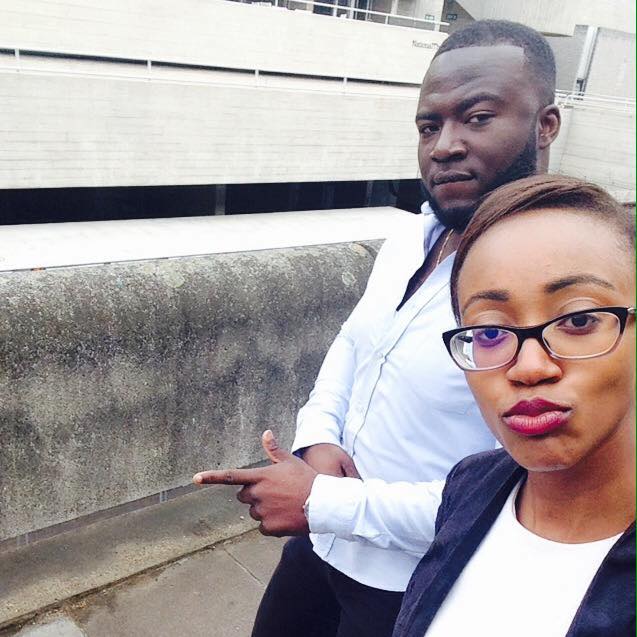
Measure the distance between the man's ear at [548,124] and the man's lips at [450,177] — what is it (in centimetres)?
20

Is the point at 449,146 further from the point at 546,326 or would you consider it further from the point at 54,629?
the point at 54,629

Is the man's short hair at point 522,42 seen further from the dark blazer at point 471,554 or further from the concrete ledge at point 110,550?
the concrete ledge at point 110,550

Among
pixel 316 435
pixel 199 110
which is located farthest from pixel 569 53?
pixel 316 435

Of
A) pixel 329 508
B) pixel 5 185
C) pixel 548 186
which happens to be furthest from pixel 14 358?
pixel 5 185

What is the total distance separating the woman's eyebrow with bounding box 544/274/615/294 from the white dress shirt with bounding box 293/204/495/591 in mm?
609

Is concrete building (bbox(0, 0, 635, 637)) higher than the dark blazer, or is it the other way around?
the dark blazer

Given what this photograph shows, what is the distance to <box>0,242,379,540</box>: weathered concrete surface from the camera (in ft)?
8.64

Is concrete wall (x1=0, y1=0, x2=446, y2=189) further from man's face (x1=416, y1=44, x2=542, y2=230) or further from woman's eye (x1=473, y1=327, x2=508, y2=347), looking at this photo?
woman's eye (x1=473, y1=327, x2=508, y2=347)

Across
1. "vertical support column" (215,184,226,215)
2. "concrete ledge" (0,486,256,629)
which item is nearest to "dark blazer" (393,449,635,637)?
"concrete ledge" (0,486,256,629)

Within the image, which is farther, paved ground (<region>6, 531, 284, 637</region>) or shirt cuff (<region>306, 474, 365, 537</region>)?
paved ground (<region>6, 531, 284, 637</region>)

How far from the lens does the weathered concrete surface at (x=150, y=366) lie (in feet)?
8.64

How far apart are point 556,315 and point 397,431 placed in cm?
76

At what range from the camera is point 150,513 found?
11.1ft

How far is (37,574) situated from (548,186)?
9.24 ft
